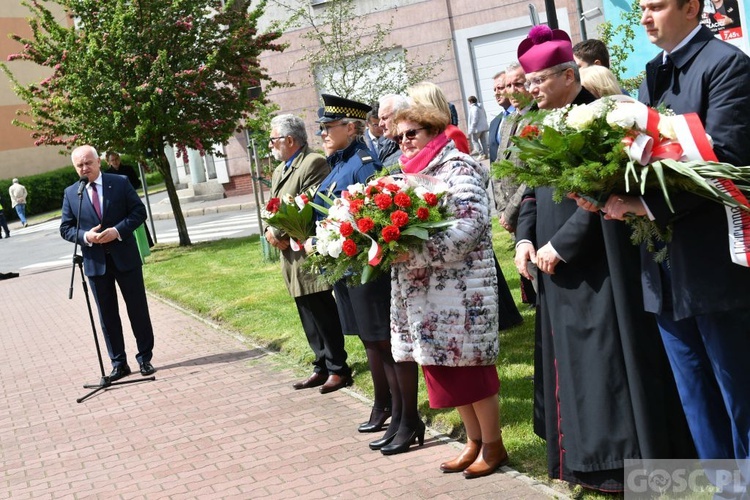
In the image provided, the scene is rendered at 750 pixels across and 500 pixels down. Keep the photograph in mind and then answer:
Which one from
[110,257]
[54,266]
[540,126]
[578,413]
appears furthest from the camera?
[54,266]

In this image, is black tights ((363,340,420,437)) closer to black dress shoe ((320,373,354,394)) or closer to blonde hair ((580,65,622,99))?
black dress shoe ((320,373,354,394))

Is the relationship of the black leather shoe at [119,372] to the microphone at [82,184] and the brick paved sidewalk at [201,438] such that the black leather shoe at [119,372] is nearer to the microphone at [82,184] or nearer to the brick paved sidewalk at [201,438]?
the brick paved sidewalk at [201,438]

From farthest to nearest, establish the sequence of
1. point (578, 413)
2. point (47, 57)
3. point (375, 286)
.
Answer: point (47, 57)
point (375, 286)
point (578, 413)

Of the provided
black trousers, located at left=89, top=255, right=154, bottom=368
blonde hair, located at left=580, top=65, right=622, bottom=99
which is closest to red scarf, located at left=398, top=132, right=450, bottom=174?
blonde hair, located at left=580, top=65, right=622, bottom=99

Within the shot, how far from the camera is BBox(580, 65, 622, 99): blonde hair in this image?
5.12 meters

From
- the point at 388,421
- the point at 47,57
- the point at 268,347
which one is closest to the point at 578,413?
the point at 388,421

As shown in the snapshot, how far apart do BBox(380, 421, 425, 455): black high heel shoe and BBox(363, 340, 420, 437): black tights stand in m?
0.04

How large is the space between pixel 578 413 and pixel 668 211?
121cm

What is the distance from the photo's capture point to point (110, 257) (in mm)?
9891

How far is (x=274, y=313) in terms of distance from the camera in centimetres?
1188

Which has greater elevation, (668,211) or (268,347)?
(668,211)

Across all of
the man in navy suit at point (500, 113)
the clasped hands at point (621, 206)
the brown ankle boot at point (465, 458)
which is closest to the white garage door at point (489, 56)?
the man in navy suit at point (500, 113)

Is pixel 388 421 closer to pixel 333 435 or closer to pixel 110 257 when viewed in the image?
pixel 333 435

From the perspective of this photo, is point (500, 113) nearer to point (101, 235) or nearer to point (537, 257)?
point (537, 257)
